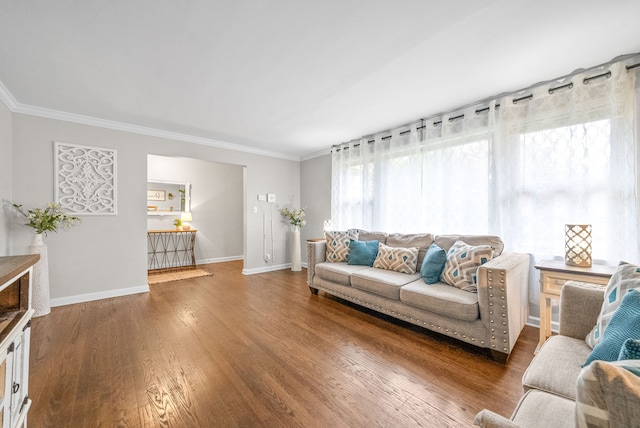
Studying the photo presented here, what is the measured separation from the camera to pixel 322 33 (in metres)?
1.83

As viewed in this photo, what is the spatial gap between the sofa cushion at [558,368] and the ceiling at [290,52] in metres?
2.00

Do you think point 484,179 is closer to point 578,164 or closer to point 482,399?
point 578,164

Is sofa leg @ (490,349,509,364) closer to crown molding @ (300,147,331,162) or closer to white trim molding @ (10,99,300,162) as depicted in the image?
crown molding @ (300,147,331,162)

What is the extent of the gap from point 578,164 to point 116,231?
5.45 meters

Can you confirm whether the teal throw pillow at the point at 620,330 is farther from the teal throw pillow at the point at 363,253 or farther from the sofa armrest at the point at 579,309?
the teal throw pillow at the point at 363,253

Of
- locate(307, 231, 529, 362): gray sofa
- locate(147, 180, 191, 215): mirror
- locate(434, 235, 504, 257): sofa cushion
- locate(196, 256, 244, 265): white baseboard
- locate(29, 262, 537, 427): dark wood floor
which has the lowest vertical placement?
locate(29, 262, 537, 427): dark wood floor

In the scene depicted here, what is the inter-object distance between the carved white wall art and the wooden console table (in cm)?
173

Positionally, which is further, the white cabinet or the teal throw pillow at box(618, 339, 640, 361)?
the white cabinet

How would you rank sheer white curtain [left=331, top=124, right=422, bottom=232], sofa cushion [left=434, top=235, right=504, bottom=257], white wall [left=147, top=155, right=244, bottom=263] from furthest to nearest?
white wall [left=147, top=155, right=244, bottom=263]
sheer white curtain [left=331, top=124, right=422, bottom=232]
sofa cushion [left=434, top=235, right=504, bottom=257]

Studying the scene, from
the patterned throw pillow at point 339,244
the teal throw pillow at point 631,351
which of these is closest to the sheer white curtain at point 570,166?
the patterned throw pillow at point 339,244

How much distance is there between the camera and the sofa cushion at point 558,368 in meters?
1.03

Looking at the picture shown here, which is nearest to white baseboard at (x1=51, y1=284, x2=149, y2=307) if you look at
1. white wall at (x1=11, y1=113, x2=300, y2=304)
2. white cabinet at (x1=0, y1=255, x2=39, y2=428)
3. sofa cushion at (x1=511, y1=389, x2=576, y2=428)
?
white wall at (x1=11, y1=113, x2=300, y2=304)

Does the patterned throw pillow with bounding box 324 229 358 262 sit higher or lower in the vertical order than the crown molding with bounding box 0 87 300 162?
lower

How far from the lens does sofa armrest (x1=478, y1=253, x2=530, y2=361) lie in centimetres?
194
